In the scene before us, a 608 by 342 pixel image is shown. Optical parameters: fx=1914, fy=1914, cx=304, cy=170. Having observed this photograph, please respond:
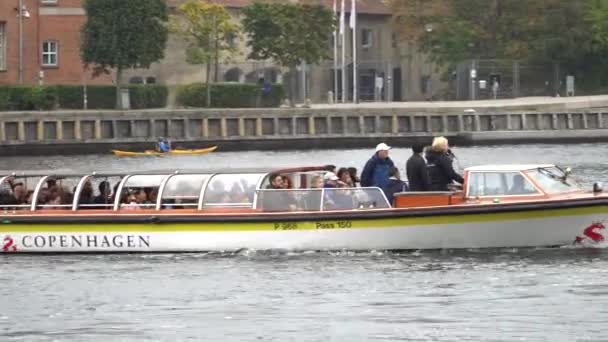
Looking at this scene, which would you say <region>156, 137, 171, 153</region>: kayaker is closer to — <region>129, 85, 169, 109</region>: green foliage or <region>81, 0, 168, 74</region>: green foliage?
<region>81, 0, 168, 74</region>: green foliage

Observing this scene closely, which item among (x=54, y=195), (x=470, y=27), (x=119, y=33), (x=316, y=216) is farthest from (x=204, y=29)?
(x=316, y=216)

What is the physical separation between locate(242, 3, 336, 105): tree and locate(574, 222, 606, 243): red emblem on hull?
3031 inches

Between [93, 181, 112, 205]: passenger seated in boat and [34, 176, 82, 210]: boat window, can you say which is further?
[34, 176, 82, 210]: boat window

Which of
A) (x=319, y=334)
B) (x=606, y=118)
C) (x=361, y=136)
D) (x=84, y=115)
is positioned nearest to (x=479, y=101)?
(x=606, y=118)

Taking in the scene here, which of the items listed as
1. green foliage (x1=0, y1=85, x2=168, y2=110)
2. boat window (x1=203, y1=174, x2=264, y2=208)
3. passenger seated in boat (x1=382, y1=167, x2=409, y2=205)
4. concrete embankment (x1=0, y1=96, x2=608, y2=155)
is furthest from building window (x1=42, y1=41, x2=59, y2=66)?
passenger seated in boat (x1=382, y1=167, x2=409, y2=205)

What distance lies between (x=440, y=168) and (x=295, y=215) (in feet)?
9.59

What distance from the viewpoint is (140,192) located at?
38156mm

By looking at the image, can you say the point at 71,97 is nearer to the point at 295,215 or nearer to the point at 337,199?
the point at 295,215

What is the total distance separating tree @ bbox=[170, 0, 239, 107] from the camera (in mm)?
111312

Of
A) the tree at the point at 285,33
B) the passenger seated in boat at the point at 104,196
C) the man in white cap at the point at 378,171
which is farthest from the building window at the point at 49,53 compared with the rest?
the man in white cap at the point at 378,171

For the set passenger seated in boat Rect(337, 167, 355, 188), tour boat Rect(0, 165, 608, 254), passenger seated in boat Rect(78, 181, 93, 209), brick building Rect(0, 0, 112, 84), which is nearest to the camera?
tour boat Rect(0, 165, 608, 254)

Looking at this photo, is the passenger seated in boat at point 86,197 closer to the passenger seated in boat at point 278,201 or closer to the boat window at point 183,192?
the boat window at point 183,192

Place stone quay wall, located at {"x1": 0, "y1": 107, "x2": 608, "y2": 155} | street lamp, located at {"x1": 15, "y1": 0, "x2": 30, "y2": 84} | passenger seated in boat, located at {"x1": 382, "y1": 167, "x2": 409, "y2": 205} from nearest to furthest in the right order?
passenger seated in boat, located at {"x1": 382, "y1": 167, "x2": 409, "y2": 205} < stone quay wall, located at {"x1": 0, "y1": 107, "x2": 608, "y2": 155} < street lamp, located at {"x1": 15, "y1": 0, "x2": 30, "y2": 84}

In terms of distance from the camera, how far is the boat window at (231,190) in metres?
37.2
